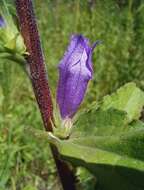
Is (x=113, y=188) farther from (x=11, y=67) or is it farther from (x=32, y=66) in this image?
(x=11, y=67)

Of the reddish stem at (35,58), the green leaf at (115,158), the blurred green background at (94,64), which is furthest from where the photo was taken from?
the blurred green background at (94,64)

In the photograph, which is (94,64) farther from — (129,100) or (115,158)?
(115,158)

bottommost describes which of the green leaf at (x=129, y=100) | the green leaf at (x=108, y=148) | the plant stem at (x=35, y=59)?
the green leaf at (x=129, y=100)

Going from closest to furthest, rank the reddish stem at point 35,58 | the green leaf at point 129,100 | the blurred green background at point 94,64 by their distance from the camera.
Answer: the reddish stem at point 35,58 < the green leaf at point 129,100 < the blurred green background at point 94,64

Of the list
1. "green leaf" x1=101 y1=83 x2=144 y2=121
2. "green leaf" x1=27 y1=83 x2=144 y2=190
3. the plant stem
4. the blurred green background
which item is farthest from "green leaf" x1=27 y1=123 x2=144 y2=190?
the blurred green background

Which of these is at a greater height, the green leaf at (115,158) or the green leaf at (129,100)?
the green leaf at (115,158)

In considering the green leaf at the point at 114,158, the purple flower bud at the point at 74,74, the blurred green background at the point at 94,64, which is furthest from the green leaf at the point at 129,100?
the blurred green background at the point at 94,64

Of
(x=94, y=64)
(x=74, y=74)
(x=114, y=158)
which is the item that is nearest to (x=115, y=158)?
(x=114, y=158)

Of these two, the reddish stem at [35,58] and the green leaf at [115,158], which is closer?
the green leaf at [115,158]

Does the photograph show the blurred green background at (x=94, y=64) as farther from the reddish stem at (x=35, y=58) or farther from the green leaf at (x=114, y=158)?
the green leaf at (x=114, y=158)

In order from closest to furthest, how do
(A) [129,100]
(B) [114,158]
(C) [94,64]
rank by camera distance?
(B) [114,158]
(A) [129,100]
(C) [94,64]
